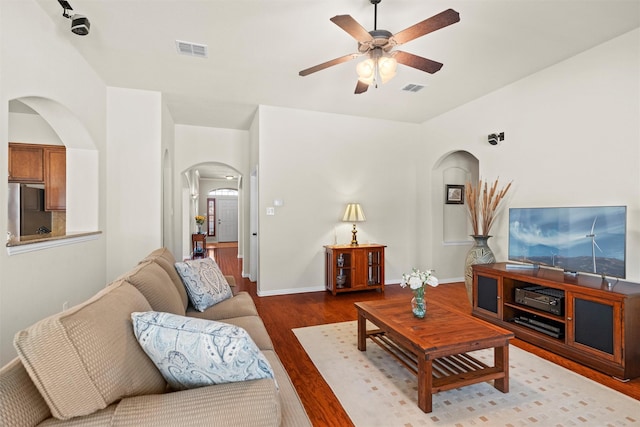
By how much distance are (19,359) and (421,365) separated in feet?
6.37

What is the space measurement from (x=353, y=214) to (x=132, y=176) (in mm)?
3199

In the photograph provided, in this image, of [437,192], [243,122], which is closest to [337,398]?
[437,192]

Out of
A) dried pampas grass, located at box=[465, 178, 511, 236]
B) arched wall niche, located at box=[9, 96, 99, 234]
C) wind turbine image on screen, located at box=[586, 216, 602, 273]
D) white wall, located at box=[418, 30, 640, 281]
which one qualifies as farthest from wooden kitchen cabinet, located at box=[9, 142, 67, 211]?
wind turbine image on screen, located at box=[586, 216, 602, 273]

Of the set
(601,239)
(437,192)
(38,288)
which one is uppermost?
(437,192)

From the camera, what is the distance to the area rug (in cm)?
191

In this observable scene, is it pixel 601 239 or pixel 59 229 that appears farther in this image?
pixel 59 229

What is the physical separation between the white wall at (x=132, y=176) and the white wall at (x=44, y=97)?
0.45 meters

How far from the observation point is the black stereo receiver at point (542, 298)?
2.79 meters

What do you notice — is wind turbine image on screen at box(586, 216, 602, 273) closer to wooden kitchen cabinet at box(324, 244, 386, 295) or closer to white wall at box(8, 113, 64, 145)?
wooden kitchen cabinet at box(324, 244, 386, 295)

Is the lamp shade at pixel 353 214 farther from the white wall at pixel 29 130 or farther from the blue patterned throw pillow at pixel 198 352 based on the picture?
the white wall at pixel 29 130

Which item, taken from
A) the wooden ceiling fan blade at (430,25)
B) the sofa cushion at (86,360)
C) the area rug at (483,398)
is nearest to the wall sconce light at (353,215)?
the area rug at (483,398)

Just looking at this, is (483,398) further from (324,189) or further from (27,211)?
(27,211)

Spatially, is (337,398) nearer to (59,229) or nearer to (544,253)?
(544,253)

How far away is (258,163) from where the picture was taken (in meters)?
4.88
